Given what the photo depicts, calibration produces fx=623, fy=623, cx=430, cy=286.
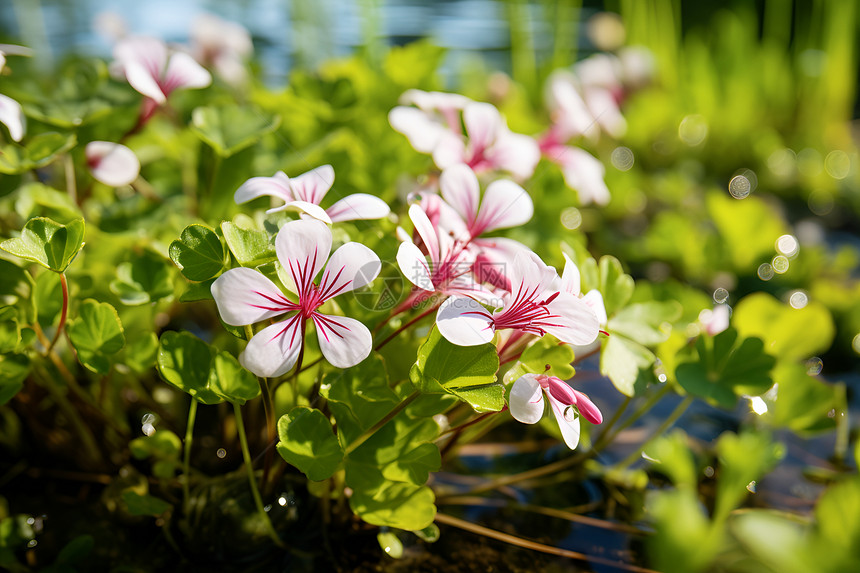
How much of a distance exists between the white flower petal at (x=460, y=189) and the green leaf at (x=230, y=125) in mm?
338

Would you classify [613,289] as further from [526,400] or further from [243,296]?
[243,296]

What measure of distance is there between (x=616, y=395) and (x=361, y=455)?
0.64 meters

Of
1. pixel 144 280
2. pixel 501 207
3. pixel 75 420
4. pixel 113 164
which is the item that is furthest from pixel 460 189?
pixel 75 420

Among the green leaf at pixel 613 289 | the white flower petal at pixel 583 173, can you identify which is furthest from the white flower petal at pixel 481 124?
the green leaf at pixel 613 289

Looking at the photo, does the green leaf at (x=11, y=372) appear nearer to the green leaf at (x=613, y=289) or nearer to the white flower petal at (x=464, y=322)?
the white flower petal at (x=464, y=322)

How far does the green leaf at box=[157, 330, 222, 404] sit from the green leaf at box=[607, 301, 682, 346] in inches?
19.3

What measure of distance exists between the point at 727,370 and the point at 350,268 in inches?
20.9

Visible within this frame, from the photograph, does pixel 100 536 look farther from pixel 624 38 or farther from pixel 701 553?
pixel 624 38

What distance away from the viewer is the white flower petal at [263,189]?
0.66 meters

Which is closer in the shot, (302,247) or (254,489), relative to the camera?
(302,247)

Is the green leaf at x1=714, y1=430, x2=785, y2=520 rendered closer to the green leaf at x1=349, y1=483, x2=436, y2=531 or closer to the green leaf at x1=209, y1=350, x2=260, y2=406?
the green leaf at x1=349, y1=483, x2=436, y2=531

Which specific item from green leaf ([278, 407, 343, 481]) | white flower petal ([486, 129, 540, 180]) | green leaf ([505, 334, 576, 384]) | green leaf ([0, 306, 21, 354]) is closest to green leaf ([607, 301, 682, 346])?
green leaf ([505, 334, 576, 384])

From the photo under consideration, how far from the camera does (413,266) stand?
0.61m

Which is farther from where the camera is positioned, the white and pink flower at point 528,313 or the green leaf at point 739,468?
the white and pink flower at point 528,313
